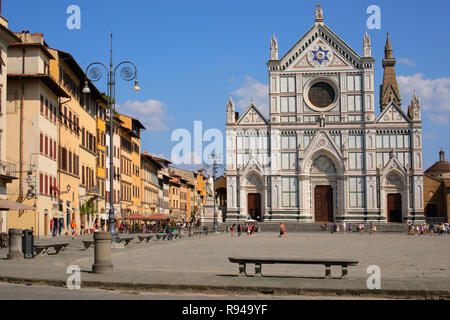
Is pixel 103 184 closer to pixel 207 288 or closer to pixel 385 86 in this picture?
Answer: pixel 207 288

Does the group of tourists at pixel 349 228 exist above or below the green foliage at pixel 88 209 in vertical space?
below

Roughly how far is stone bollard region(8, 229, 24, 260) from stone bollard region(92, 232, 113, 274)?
607cm

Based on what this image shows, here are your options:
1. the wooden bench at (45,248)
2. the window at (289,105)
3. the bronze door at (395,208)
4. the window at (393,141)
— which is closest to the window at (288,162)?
the window at (289,105)

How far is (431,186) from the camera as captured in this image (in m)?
89.8

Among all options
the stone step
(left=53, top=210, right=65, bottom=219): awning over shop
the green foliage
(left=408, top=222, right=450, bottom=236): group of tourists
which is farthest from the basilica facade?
(left=53, top=210, right=65, bottom=219): awning over shop

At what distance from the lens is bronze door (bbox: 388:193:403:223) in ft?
253

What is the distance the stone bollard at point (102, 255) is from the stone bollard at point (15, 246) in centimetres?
607

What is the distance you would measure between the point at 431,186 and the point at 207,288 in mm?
81493

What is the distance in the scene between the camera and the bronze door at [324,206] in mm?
78750

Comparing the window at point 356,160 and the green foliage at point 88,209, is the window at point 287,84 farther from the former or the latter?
the green foliage at point 88,209

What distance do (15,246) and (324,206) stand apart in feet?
199

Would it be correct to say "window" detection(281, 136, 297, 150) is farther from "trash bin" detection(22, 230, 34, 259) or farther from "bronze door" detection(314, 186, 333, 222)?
"trash bin" detection(22, 230, 34, 259)

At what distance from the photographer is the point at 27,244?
21766mm

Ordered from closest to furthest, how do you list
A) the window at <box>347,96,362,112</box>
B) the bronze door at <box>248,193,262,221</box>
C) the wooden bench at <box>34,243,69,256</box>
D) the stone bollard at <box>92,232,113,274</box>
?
the stone bollard at <box>92,232,113,274</box>, the wooden bench at <box>34,243,69,256</box>, the window at <box>347,96,362,112</box>, the bronze door at <box>248,193,262,221</box>
